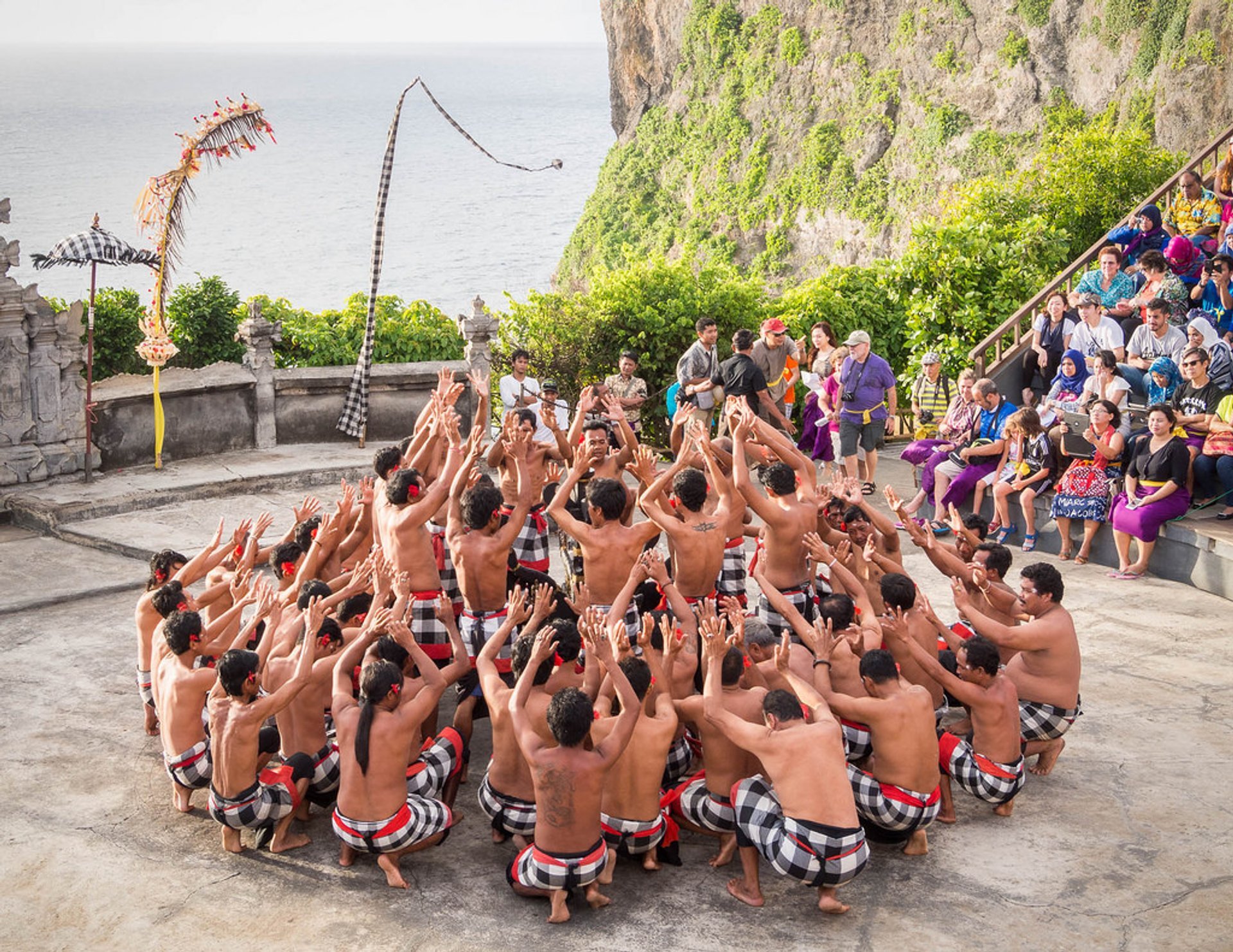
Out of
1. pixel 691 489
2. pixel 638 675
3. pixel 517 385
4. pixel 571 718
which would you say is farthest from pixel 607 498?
pixel 517 385

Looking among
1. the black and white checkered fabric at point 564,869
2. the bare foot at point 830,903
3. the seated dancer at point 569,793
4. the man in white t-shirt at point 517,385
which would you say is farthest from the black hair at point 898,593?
the man in white t-shirt at point 517,385

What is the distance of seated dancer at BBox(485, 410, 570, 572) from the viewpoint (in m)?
9.45

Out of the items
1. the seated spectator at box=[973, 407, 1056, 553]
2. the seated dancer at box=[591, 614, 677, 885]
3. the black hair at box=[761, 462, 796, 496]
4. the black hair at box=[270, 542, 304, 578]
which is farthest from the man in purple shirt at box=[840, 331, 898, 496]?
the seated dancer at box=[591, 614, 677, 885]

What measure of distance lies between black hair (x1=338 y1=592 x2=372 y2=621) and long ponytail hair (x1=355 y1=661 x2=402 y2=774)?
43.6 inches

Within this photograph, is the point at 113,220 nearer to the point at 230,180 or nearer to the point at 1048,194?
the point at 230,180

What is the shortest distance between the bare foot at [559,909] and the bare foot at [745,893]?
858 mm

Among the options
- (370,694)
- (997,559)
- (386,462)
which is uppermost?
(386,462)

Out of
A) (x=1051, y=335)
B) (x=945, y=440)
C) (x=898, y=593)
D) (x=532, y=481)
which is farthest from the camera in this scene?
(x=1051, y=335)

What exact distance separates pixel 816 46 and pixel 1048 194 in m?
17.0

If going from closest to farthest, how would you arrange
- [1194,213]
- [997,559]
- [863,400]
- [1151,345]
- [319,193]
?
1. [997,559]
2. [1151,345]
3. [863,400]
4. [1194,213]
5. [319,193]

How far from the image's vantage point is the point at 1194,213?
16141 mm

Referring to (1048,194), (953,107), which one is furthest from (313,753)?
(953,107)

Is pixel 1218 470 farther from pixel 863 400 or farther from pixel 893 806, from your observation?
pixel 893 806

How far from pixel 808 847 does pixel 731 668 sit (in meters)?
1.02
